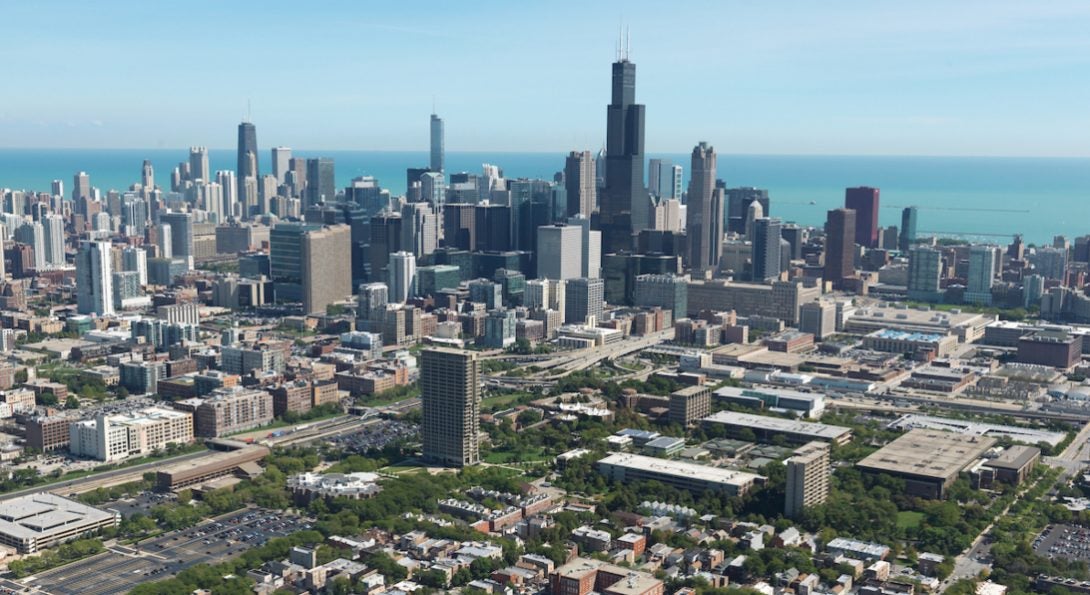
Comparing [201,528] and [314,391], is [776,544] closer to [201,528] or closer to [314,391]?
[201,528]

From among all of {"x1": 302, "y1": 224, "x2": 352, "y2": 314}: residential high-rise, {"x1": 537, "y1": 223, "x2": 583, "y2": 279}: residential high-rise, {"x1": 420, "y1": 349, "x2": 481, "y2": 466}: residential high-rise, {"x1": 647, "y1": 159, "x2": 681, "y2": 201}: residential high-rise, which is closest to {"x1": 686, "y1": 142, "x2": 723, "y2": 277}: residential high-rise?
{"x1": 537, "y1": 223, "x2": 583, "y2": 279}: residential high-rise

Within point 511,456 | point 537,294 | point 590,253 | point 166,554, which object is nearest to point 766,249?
point 590,253

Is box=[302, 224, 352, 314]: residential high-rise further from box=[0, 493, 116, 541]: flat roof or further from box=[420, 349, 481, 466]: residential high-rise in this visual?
box=[0, 493, 116, 541]: flat roof

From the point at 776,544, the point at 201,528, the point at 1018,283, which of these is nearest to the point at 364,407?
the point at 201,528

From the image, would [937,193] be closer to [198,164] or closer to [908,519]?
[198,164]

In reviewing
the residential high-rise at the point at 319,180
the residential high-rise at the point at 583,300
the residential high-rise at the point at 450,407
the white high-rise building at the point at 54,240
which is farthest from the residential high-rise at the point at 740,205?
the residential high-rise at the point at 450,407

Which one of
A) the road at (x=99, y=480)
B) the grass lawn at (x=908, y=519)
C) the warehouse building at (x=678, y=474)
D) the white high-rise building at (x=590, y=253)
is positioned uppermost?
the white high-rise building at (x=590, y=253)

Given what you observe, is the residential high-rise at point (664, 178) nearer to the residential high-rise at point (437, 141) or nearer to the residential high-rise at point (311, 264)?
the residential high-rise at point (437, 141)
